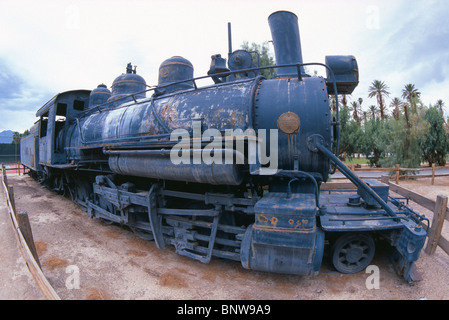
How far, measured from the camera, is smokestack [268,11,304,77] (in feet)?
15.5

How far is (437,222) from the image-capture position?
435 cm

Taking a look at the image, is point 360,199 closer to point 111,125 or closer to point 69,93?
point 111,125

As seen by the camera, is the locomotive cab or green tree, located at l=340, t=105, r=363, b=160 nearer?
the locomotive cab

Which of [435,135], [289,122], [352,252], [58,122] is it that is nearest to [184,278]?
[352,252]

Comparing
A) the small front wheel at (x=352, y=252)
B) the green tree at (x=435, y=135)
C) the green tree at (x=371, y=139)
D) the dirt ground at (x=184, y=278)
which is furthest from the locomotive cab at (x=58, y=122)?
the green tree at (x=371, y=139)

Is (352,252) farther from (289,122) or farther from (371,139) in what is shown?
(371,139)

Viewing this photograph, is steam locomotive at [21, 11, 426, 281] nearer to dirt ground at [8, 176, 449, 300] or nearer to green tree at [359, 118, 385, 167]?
dirt ground at [8, 176, 449, 300]

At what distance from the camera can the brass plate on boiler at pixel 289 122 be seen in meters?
3.60

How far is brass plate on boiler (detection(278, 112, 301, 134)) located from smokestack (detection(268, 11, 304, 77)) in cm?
142

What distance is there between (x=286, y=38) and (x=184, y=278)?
459 centimetres

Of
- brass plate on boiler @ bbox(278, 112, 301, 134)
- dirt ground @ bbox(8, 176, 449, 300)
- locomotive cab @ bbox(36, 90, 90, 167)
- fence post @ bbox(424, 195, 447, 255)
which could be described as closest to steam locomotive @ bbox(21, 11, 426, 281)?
brass plate on boiler @ bbox(278, 112, 301, 134)

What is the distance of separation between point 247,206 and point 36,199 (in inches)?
390

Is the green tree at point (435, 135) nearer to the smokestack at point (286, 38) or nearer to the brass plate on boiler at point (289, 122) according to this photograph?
the smokestack at point (286, 38)

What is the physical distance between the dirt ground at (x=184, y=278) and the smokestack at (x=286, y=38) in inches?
141
